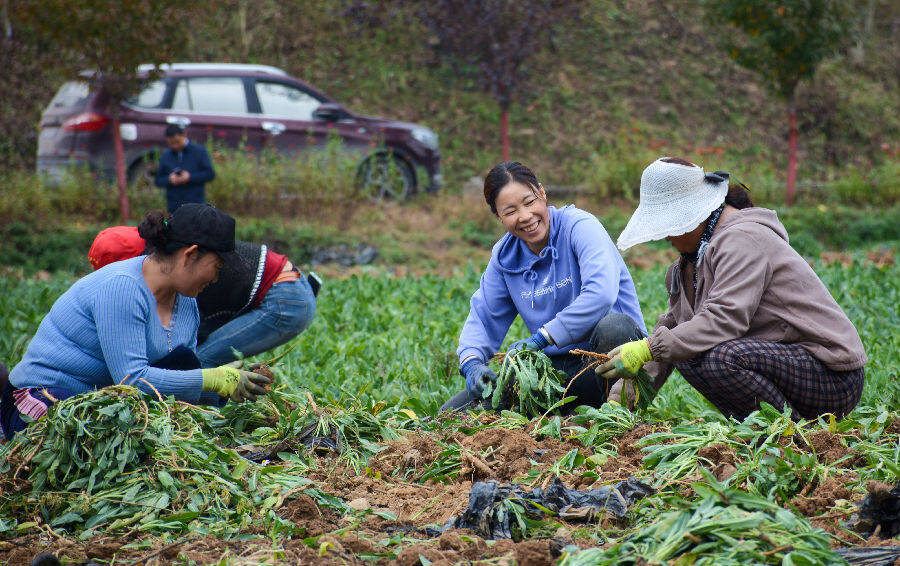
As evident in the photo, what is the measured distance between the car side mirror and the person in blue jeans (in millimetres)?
7466

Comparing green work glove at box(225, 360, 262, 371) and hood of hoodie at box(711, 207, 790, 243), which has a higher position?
hood of hoodie at box(711, 207, 790, 243)

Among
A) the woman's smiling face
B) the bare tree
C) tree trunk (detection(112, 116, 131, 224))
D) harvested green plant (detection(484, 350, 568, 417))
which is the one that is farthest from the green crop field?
the bare tree

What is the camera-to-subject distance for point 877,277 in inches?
293

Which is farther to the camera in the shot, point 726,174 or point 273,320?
point 273,320

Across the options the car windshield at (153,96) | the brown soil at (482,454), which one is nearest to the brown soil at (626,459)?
the brown soil at (482,454)

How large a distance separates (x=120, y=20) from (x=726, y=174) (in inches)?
324

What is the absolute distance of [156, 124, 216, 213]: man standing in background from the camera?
878 centimetres

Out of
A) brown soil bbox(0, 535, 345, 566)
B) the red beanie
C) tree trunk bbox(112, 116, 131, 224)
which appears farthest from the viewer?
tree trunk bbox(112, 116, 131, 224)

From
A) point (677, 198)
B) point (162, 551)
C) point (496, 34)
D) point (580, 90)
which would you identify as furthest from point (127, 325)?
point (580, 90)

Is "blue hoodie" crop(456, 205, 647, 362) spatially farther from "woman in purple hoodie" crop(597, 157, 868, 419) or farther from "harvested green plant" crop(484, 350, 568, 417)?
"woman in purple hoodie" crop(597, 157, 868, 419)

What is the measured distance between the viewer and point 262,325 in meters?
4.58

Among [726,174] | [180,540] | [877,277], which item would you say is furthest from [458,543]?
[877,277]

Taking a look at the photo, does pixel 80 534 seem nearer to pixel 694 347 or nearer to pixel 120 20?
pixel 694 347

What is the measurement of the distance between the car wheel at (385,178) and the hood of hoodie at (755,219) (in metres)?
8.31
